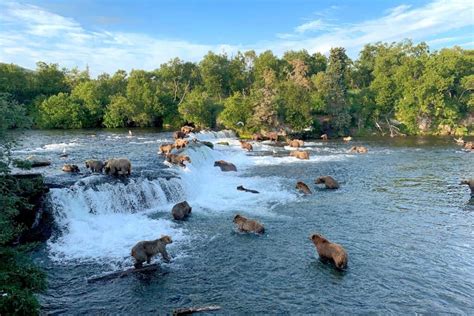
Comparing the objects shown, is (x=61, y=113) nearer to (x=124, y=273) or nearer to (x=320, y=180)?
(x=320, y=180)

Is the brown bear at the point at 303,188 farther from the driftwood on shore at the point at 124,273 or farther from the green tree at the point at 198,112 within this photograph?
the green tree at the point at 198,112

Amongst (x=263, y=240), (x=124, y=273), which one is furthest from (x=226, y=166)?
(x=124, y=273)

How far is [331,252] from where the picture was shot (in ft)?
48.4

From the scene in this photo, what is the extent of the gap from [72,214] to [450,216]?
19.5 metres

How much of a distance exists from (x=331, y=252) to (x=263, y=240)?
346cm

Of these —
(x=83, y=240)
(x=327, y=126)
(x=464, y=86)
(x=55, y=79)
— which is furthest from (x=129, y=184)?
(x=55, y=79)

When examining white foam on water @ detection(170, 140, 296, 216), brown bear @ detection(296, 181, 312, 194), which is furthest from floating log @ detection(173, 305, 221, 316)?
brown bear @ detection(296, 181, 312, 194)

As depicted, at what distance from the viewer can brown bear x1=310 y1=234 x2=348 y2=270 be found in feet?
47.2

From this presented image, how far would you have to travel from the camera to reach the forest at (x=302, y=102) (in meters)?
56.3

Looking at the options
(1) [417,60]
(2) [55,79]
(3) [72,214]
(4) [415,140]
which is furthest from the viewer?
(2) [55,79]

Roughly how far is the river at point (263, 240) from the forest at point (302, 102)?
2447 centimetres

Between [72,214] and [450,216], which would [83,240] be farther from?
[450,216]

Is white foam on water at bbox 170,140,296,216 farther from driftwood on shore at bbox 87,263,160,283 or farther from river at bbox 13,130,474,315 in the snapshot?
driftwood on shore at bbox 87,263,160,283

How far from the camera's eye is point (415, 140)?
54344 mm
